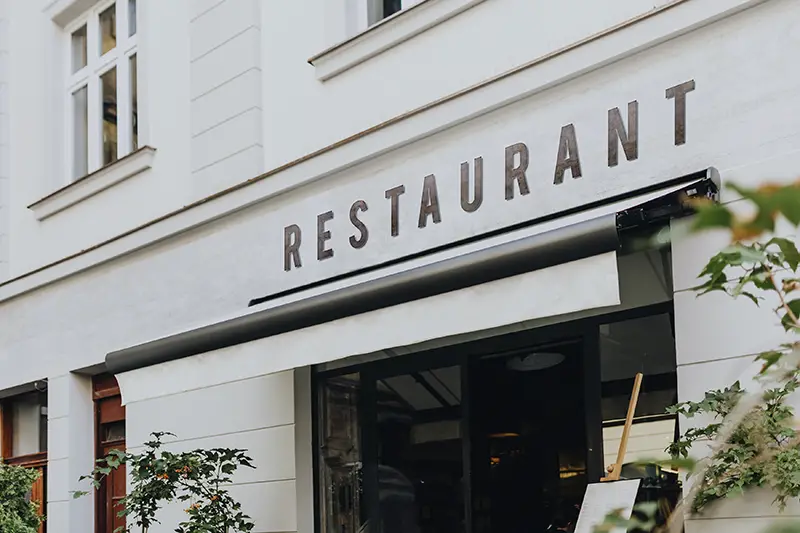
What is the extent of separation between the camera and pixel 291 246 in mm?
6574

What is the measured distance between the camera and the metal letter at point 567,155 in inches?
202

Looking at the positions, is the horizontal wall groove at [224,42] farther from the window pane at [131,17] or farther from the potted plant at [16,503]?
the potted plant at [16,503]

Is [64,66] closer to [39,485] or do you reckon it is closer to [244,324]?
[39,485]

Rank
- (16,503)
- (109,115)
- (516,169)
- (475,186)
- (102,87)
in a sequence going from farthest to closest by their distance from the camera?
(102,87) → (109,115) → (16,503) → (475,186) → (516,169)

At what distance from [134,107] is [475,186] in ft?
12.2

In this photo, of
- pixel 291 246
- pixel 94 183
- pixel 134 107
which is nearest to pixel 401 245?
pixel 291 246

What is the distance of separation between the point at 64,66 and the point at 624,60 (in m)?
5.76

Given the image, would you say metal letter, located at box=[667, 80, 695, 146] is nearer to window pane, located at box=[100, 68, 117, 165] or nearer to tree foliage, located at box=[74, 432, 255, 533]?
tree foliage, located at box=[74, 432, 255, 533]

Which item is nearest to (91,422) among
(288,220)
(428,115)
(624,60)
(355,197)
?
(288,220)

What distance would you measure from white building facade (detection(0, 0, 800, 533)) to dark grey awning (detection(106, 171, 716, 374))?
13mm

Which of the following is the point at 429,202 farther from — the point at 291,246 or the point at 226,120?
the point at 226,120

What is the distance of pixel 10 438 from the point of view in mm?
9484

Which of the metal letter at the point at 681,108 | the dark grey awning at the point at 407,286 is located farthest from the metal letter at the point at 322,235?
the metal letter at the point at 681,108

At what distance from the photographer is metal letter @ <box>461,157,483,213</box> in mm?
5559
